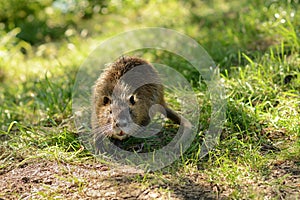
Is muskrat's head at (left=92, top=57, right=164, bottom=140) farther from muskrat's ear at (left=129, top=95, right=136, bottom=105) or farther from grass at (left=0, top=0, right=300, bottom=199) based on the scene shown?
grass at (left=0, top=0, right=300, bottom=199)

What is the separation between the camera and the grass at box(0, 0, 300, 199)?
356 cm

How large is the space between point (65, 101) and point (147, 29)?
2.32 meters

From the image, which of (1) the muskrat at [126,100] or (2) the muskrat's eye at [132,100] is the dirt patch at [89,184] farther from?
(2) the muskrat's eye at [132,100]

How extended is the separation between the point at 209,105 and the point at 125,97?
3.00 ft

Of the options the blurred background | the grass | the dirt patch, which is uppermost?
the blurred background

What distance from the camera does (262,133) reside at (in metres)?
4.13

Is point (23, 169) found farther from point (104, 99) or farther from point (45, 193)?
point (104, 99)

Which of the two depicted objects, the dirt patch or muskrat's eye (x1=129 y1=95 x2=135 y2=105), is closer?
the dirt patch

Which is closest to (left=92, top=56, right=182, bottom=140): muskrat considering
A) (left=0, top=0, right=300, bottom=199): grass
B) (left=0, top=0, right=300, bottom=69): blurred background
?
(left=0, top=0, right=300, bottom=199): grass

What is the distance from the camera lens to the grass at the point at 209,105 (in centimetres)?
356

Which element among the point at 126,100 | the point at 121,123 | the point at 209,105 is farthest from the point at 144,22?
the point at 121,123

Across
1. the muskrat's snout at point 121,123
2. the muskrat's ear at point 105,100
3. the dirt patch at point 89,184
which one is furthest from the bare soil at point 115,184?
the muskrat's ear at point 105,100

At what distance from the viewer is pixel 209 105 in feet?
14.7

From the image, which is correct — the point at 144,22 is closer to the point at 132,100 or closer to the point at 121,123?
the point at 132,100
